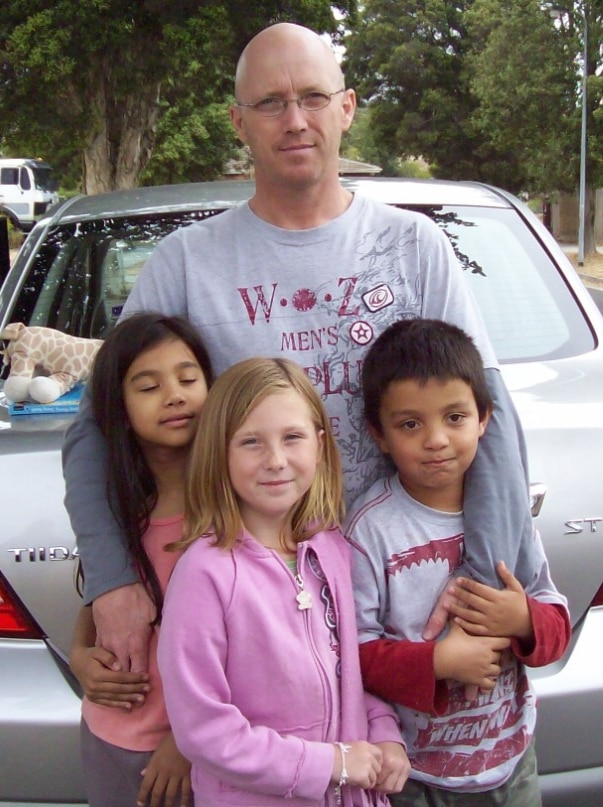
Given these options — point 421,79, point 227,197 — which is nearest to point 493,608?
point 227,197

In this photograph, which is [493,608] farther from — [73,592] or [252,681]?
[73,592]

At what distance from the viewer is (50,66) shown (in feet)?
32.3

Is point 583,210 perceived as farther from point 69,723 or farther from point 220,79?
point 69,723

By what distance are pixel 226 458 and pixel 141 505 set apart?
0.79 ft

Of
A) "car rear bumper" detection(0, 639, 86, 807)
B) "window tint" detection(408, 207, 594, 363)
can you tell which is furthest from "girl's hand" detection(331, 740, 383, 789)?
"window tint" detection(408, 207, 594, 363)

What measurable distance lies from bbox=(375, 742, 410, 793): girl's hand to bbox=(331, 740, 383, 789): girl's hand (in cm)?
2

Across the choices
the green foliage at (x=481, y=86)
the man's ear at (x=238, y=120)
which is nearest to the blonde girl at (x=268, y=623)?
the man's ear at (x=238, y=120)

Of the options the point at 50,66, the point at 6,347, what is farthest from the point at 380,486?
the point at 50,66

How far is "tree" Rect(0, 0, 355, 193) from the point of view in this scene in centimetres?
971

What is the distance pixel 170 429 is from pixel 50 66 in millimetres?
9218

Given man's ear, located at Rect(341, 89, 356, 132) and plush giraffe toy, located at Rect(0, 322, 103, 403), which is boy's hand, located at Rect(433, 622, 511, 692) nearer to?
man's ear, located at Rect(341, 89, 356, 132)

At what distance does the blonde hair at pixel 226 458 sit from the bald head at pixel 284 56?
590mm

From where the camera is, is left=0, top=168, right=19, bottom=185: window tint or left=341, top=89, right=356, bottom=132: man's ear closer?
left=341, top=89, right=356, bottom=132: man's ear

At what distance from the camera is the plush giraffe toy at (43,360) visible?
245 centimetres
